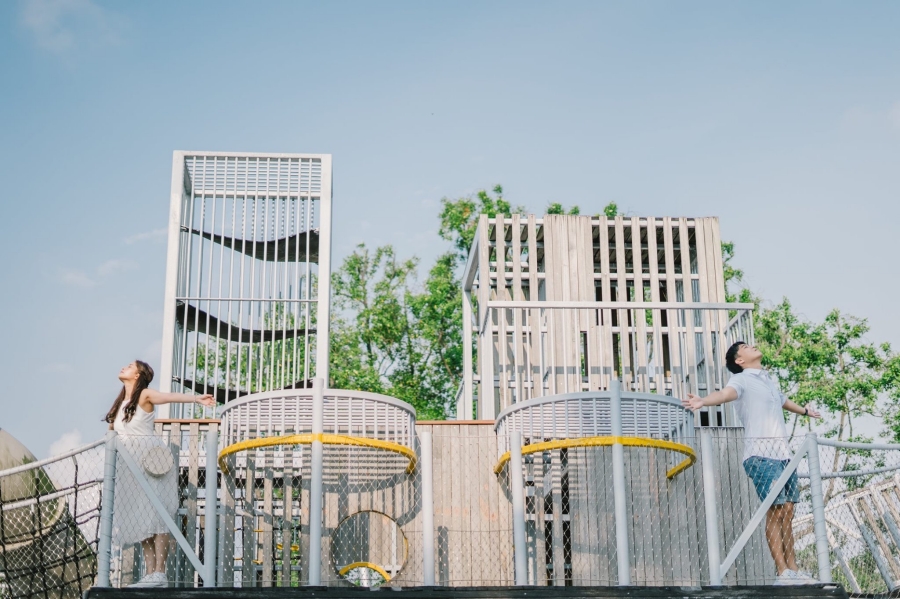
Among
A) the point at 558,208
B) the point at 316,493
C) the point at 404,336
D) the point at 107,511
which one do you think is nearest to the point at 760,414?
the point at 316,493

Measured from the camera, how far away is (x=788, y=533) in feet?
18.3

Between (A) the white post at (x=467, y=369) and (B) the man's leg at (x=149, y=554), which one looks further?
(A) the white post at (x=467, y=369)

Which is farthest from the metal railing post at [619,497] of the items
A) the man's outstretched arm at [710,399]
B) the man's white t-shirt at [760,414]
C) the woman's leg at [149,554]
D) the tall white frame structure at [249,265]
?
the tall white frame structure at [249,265]

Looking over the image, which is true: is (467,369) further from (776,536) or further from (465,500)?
(776,536)

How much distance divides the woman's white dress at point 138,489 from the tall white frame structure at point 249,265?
4.25m

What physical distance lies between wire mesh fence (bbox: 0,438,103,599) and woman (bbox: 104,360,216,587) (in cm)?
18

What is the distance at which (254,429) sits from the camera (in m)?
5.84

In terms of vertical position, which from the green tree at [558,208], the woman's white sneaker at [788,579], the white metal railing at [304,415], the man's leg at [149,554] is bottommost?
the woman's white sneaker at [788,579]

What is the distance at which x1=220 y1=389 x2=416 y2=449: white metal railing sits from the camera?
576cm

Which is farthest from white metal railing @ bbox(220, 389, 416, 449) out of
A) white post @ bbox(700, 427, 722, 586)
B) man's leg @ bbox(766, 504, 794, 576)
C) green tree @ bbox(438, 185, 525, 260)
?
green tree @ bbox(438, 185, 525, 260)

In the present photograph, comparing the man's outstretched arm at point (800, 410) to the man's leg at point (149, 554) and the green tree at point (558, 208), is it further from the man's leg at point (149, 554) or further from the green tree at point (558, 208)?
the green tree at point (558, 208)

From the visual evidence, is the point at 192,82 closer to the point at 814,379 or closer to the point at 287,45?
the point at 287,45

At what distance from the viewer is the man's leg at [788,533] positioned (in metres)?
5.53

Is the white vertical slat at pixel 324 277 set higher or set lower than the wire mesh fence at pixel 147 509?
higher
